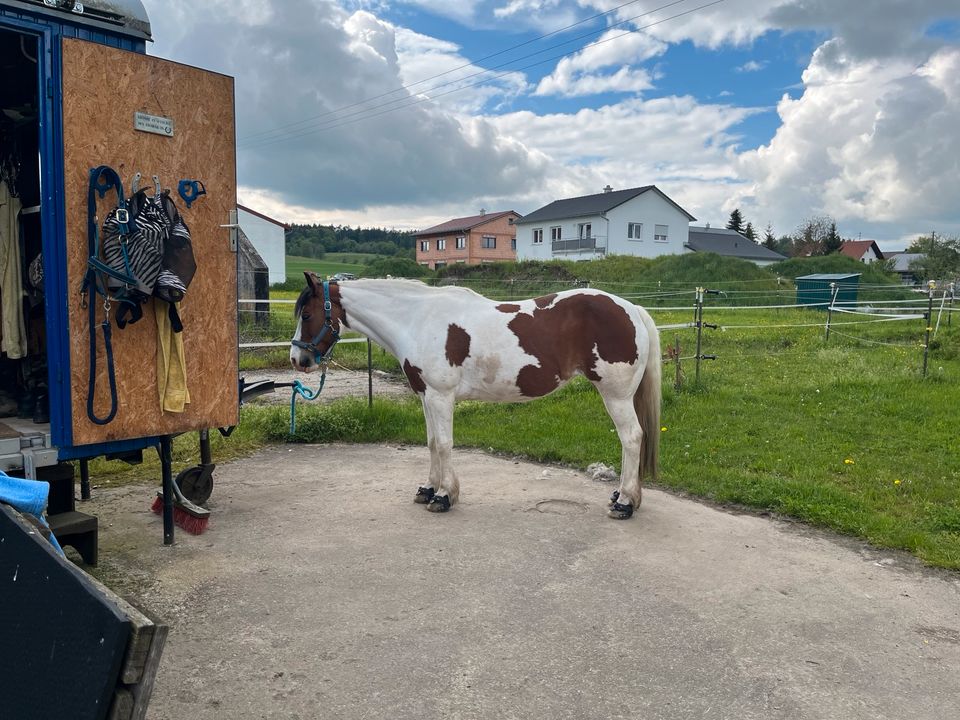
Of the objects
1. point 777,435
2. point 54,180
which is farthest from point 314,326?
point 777,435

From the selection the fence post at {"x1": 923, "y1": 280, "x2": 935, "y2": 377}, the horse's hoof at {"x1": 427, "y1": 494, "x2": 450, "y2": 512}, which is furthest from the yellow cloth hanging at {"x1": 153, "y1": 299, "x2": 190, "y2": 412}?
the fence post at {"x1": 923, "y1": 280, "x2": 935, "y2": 377}

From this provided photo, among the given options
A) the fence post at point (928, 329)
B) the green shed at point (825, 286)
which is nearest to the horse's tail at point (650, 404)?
the fence post at point (928, 329)

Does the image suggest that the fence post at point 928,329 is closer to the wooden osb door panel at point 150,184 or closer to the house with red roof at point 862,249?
the wooden osb door panel at point 150,184

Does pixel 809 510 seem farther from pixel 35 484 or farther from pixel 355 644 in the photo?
pixel 35 484

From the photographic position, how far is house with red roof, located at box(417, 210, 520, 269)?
57.7m

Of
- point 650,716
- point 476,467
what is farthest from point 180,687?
point 476,467

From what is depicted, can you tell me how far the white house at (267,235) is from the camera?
4246 cm

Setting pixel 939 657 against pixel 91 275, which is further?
pixel 91 275

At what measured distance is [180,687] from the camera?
278 centimetres

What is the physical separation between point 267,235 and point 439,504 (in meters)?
41.6

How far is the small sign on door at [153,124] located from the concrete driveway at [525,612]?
2.51m

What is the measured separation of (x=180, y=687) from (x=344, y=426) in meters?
4.63

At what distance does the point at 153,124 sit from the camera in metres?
3.90

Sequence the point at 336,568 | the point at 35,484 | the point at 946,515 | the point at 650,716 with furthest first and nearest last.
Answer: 1. the point at 946,515
2. the point at 336,568
3. the point at 650,716
4. the point at 35,484
